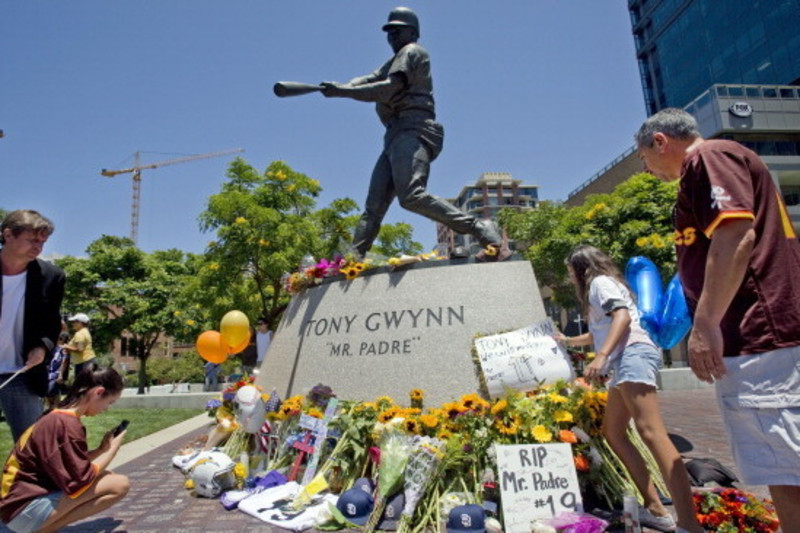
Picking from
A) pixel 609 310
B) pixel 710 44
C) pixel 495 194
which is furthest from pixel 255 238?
pixel 495 194

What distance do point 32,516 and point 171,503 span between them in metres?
1.45

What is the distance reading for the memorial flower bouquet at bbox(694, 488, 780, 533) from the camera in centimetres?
273

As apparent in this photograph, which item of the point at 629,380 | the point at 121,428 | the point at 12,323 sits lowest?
the point at 121,428

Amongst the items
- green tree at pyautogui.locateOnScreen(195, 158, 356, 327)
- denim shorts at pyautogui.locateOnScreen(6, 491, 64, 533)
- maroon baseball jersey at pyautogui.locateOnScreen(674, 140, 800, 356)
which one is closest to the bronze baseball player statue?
maroon baseball jersey at pyautogui.locateOnScreen(674, 140, 800, 356)

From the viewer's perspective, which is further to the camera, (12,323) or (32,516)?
(12,323)

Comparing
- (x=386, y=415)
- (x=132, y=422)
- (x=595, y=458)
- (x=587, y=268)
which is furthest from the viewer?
(x=132, y=422)

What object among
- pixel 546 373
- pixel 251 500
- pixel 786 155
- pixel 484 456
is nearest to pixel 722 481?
pixel 546 373

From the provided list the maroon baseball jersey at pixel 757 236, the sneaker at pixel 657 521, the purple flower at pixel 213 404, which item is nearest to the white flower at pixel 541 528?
the sneaker at pixel 657 521

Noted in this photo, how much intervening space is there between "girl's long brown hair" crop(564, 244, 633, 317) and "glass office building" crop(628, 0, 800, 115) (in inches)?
1714

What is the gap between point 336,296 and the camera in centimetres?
557

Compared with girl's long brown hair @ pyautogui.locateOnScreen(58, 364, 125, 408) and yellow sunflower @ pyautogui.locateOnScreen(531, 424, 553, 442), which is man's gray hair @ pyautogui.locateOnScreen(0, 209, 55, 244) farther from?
yellow sunflower @ pyautogui.locateOnScreen(531, 424, 553, 442)

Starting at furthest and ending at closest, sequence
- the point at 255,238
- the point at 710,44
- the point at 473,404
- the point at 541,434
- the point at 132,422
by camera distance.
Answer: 1. the point at 710,44
2. the point at 255,238
3. the point at 132,422
4. the point at 473,404
5. the point at 541,434

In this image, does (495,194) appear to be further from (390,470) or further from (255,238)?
(390,470)

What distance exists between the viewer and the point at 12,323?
3.06 metres
